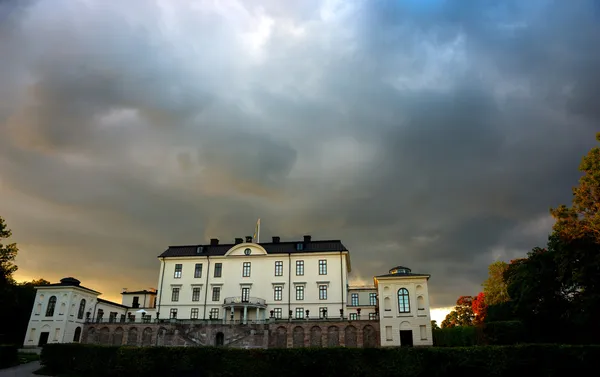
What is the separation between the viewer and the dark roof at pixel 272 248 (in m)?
48.5

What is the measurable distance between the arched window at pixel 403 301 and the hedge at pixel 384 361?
19.5m

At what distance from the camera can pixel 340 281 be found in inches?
1821

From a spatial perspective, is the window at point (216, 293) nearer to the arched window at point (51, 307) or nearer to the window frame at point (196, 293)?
the window frame at point (196, 293)

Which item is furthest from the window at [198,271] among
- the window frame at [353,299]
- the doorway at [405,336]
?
the doorway at [405,336]

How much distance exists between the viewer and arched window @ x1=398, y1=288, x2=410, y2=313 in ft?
133

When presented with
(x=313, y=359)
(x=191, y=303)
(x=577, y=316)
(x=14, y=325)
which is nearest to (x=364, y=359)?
(x=313, y=359)

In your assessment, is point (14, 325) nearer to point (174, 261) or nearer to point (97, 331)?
point (97, 331)

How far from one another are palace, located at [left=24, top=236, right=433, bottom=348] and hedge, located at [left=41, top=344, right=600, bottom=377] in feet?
60.9

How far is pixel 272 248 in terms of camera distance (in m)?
50.0

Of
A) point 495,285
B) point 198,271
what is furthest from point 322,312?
point 495,285

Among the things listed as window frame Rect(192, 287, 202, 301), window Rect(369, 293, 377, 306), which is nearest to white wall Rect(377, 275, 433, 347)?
window Rect(369, 293, 377, 306)

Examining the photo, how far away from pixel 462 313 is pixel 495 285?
17001mm

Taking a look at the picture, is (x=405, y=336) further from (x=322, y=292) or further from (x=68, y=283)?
(x=68, y=283)

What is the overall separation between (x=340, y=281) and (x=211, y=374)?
25918 mm
